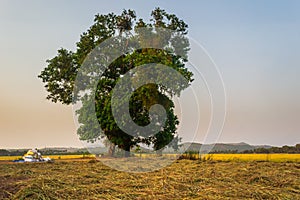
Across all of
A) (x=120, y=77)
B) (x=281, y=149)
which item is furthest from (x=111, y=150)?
(x=281, y=149)

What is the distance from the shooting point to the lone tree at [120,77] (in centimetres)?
1789

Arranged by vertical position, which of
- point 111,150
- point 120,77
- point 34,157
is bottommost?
point 34,157

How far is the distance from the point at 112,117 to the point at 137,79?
200 centimetres

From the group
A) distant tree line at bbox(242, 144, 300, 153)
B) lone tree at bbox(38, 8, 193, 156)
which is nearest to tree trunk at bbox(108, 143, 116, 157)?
lone tree at bbox(38, 8, 193, 156)

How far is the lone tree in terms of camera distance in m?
17.9

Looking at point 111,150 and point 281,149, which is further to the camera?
point 281,149

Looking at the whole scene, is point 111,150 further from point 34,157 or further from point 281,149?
point 281,149

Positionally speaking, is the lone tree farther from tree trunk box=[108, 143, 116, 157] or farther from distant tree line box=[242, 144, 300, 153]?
distant tree line box=[242, 144, 300, 153]

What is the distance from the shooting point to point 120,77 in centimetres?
1903

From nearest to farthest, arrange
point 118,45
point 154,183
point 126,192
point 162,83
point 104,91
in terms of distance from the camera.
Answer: point 126,192
point 154,183
point 162,83
point 104,91
point 118,45

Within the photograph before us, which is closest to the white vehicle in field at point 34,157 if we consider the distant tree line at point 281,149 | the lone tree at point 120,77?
the lone tree at point 120,77

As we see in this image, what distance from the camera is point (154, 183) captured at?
6.72 meters

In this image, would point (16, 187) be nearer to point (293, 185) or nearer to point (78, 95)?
point (293, 185)

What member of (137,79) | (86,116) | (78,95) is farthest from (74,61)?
(137,79)
